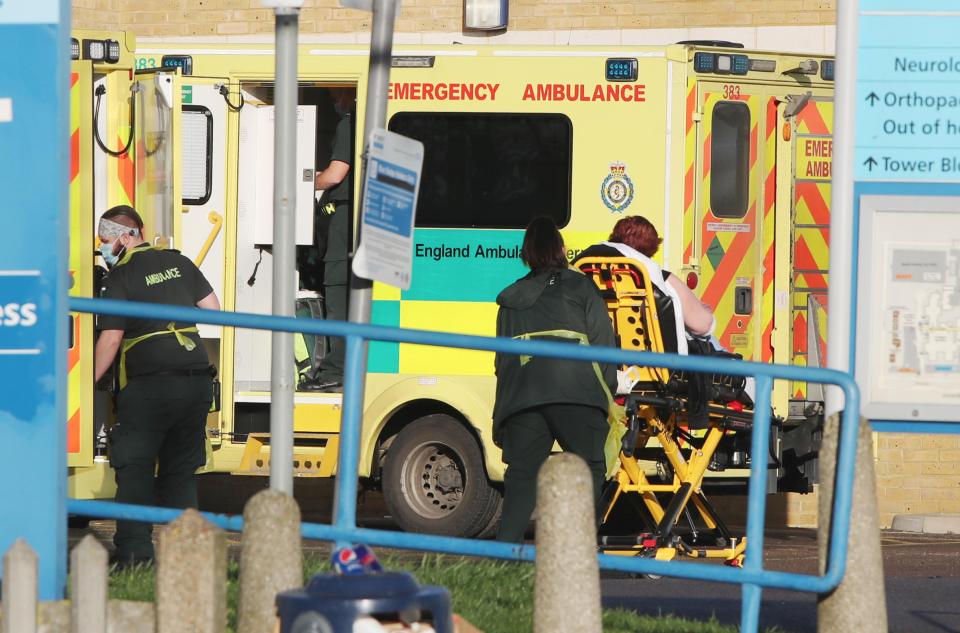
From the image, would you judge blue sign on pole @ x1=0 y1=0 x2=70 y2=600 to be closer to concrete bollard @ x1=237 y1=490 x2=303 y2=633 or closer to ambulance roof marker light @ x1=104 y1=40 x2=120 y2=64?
concrete bollard @ x1=237 y1=490 x2=303 y2=633

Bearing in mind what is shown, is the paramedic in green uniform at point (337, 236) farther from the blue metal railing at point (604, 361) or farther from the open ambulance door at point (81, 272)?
the blue metal railing at point (604, 361)

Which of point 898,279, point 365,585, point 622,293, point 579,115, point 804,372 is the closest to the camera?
point 365,585

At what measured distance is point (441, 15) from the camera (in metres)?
13.9

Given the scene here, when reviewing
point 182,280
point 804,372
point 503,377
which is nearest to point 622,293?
point 503,377

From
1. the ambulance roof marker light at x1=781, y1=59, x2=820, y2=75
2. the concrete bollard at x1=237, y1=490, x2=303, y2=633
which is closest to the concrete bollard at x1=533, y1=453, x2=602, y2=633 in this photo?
the concrete bollard at x1=237, y1=490, x2=303, y2=633

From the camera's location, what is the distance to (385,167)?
19.8 ft

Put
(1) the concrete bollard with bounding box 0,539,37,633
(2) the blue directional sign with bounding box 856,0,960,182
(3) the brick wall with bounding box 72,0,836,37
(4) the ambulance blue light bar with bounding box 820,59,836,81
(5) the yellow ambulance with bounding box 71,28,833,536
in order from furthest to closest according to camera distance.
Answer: (3) the brick wall with bounding box 72,0,836,37, (4) the ambulance blue light bar with bounding box 820,59,836,81, (5) the yellow ambulance with bounding box 71,28,833,536, (2) the blue directional sign with bounding box 856,0,960,182, (1) the concrete bollard with bounding box 0,539,37,633

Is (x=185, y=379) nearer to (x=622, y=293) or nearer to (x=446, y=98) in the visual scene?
(x=622, y=293)

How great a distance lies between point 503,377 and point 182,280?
149 centimetres

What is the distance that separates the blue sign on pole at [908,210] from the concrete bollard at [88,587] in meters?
2.38

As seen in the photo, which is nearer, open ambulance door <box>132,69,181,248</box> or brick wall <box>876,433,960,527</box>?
open ambulance door <box>132,69,181,248</box>

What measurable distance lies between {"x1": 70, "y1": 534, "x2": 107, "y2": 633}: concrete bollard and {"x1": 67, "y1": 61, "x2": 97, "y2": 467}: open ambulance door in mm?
4045

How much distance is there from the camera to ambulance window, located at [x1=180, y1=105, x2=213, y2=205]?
35.5ft

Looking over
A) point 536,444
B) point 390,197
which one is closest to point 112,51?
point 536,444
